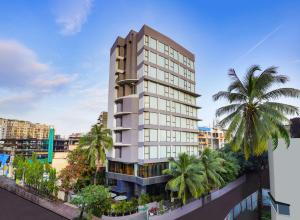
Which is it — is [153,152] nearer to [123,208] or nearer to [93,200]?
[123,208]

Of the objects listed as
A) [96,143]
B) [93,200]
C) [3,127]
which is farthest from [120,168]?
[3,127]

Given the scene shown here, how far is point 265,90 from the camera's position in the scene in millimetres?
20344

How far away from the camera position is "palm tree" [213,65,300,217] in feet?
62.1

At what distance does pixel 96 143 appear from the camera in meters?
34.8

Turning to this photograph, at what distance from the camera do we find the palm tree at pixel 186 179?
27422 mm

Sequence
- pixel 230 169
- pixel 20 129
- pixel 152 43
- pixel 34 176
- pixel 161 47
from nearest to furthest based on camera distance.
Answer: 1. pixel 230 169
2. pixel 152 43
3. pixel 34 176
4. pixel 161 47
5. pixel 20 129

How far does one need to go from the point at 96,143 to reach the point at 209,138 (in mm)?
71046

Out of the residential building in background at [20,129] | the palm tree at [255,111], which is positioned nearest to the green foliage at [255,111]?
the palm tree at [255,111]

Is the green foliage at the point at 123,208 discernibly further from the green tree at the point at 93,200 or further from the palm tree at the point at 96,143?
the palm tree at the point at 96,143

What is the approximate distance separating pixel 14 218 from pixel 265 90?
3092 centimetres

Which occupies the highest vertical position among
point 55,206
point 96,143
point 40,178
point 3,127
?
point 3,127

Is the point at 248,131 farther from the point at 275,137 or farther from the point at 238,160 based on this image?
the point at 238,160

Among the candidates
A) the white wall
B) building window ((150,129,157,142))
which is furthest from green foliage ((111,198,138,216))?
the white wall

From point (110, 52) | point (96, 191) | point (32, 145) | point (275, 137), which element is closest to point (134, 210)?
point (96, 191)
